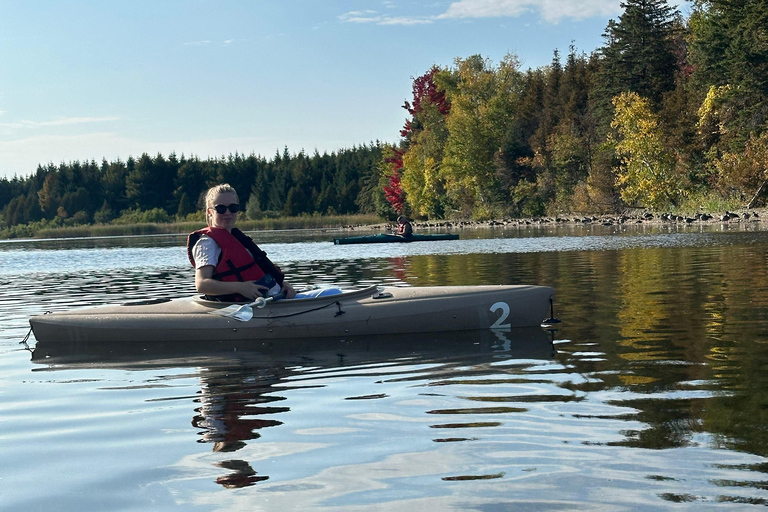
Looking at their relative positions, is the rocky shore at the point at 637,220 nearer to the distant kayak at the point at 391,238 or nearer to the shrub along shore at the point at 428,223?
the shrub along shore at the point at 428,223

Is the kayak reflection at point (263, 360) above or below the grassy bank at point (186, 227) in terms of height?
below

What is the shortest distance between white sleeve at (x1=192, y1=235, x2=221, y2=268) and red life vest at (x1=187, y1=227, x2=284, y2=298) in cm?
5

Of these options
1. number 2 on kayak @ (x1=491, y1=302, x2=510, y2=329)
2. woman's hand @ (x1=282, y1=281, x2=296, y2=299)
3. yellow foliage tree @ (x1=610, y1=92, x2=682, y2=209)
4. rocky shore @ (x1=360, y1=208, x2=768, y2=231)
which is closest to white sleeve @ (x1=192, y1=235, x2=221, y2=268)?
woman's hand @ (x1=282, y1=281, x2=296, y2=299)

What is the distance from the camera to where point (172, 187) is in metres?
→ 114

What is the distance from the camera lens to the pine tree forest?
39625 millimetres

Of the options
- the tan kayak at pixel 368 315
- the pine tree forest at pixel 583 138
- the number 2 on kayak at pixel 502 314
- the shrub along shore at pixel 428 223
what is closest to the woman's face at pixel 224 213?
the tan kayak at pixel 368 315

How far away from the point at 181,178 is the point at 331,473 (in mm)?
111968

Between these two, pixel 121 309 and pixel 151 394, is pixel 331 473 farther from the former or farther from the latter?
pixel 121 309

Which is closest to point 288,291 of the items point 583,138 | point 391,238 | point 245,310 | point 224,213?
point 245,310

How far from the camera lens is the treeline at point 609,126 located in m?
39.3

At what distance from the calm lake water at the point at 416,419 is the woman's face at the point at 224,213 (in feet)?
4.50

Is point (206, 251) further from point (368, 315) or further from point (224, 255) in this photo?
point (368, 315)

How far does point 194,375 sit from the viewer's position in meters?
7.71

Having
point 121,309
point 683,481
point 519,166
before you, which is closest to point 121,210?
point 519,166
